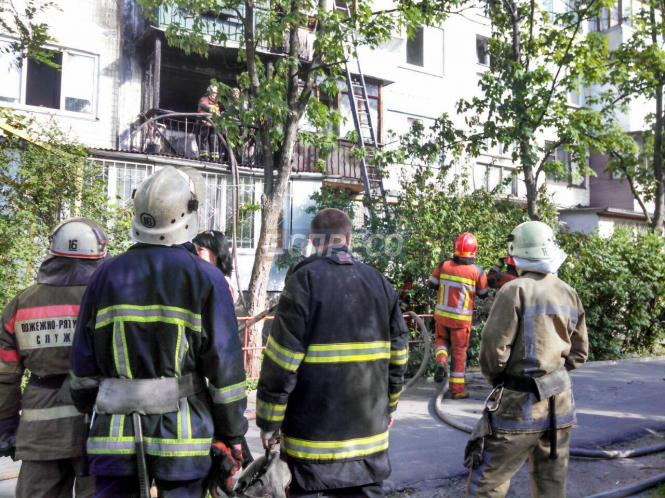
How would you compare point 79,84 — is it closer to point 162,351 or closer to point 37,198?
point 37,198

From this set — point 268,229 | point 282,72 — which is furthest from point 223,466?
point 282,72

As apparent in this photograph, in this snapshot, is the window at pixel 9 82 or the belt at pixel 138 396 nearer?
the belt at pixel 138 396

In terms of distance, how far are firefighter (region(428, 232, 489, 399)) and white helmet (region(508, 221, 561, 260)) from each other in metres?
3.51

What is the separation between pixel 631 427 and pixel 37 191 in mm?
7526

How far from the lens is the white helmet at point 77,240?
3285 millimetres

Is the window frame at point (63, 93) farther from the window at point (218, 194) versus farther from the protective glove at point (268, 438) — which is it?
the protective glove at point (268, 438)

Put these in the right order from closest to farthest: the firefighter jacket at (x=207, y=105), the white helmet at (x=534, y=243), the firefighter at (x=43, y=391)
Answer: the firefighter at (x=43, y=391), the white helmet at (x=534, y=243), the firefighter jacket at (x=207, y=105)

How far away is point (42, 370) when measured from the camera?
3131mm

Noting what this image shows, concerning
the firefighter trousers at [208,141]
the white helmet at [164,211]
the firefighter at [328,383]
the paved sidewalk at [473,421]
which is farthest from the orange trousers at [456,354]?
the firefighter trousers at [208,141]

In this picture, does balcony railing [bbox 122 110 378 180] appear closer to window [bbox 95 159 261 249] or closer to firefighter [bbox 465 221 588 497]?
window [bbox 95 159 261 249]

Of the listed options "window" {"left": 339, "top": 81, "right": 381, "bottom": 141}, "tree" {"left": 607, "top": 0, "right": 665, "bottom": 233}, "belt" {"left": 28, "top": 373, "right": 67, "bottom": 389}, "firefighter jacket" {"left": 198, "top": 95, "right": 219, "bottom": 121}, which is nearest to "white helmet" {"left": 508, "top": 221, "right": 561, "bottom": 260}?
"belt" {"left": 28, "top": 373, "right": 67, "bottom": 389}

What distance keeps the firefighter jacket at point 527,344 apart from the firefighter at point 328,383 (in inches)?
30.1

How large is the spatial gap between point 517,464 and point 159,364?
2200 millimetres

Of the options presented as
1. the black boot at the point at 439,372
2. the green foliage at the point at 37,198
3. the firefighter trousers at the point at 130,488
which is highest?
the green foliage at the point at 37,198
